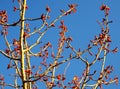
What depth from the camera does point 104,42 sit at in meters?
5.67

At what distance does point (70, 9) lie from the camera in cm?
553

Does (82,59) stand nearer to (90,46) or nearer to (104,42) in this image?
(90,46)

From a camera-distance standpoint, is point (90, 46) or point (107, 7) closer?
point (90, 46)

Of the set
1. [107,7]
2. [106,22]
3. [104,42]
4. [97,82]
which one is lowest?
[97,82]

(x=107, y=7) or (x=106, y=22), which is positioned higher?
(x=107, y=7)

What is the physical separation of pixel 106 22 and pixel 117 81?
163 centimetres

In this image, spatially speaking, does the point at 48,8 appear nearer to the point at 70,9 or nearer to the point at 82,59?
the point at 70,9

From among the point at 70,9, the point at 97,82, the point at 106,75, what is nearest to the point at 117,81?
the point at 106,75

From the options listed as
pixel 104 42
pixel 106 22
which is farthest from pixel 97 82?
pixel 106 22

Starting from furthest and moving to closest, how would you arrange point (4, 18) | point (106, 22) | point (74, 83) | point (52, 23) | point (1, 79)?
point (1, 79) < point (74, 83) < point (106, 22) < point (4, 18) < point (52, 23)

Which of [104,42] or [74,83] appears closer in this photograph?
[104,42]

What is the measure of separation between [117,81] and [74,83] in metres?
1.09

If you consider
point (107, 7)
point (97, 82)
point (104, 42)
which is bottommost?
point (97, 82)

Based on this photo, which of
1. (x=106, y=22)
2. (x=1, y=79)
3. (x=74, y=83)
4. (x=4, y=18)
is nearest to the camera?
(x=4, y=18)
